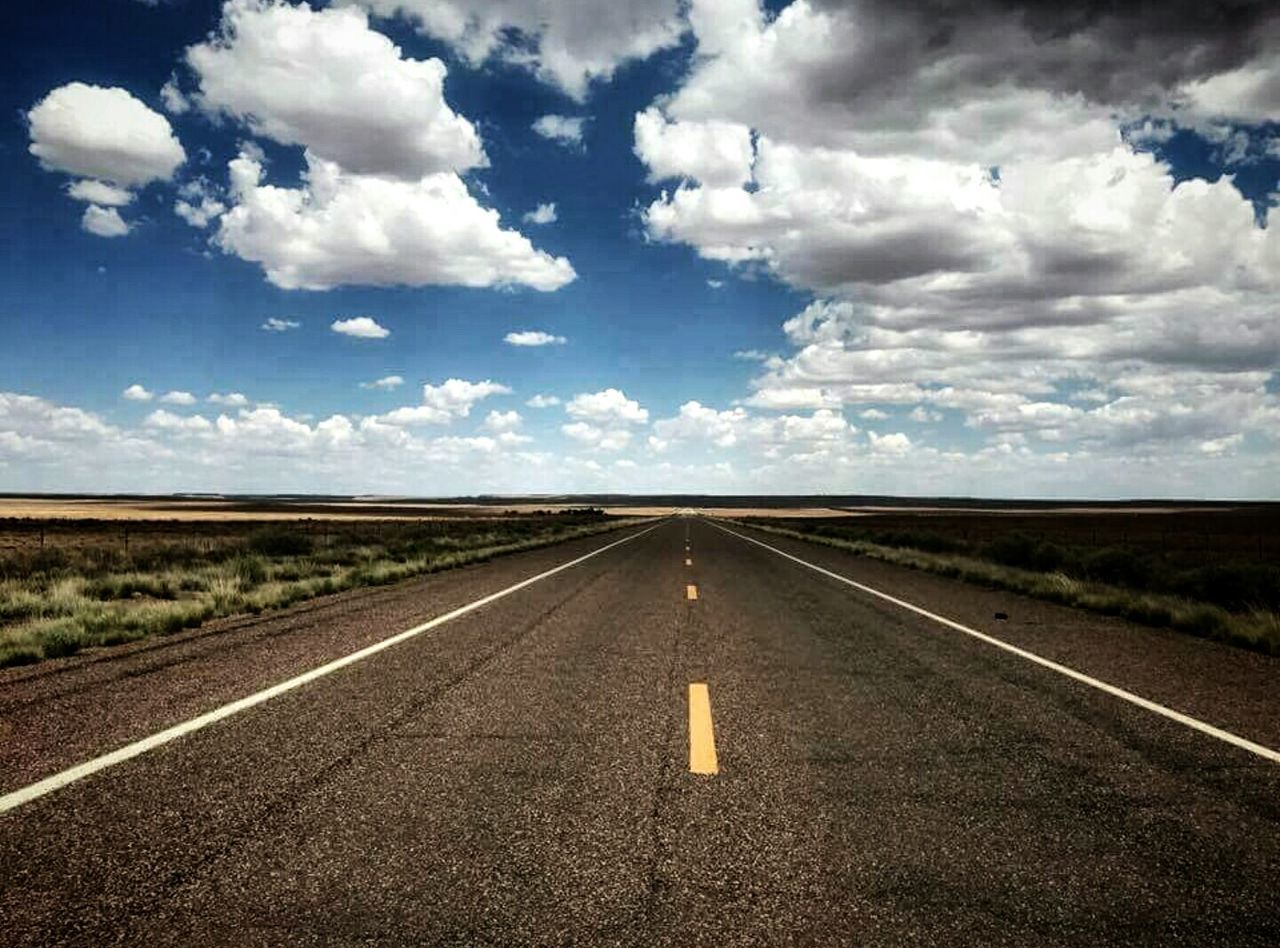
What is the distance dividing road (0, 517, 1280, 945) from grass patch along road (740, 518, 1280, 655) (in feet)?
9.82

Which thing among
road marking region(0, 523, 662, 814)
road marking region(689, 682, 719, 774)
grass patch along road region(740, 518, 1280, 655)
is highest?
road marking region(0, 523, 662, 814)

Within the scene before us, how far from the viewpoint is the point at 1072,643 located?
10.4 m

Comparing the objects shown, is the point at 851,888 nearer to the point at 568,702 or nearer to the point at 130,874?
the point at 130,874

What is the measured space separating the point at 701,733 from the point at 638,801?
57.7 inches

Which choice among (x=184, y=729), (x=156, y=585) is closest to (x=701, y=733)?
(x=184, y=729)

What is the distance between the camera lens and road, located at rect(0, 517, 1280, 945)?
322cm

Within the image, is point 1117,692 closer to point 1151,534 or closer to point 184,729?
point 184,729

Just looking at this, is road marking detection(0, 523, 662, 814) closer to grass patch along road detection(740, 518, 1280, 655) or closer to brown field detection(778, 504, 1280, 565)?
grass patch along road detection(740, 518, 1280, 655)

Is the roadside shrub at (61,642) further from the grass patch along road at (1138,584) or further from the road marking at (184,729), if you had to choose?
the grass patch along road at (1138,584)

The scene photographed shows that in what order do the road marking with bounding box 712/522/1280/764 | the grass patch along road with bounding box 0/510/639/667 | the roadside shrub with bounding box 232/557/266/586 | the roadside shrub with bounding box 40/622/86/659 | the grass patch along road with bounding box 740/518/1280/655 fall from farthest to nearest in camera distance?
the roadside shrub with bounding box 232/557/266/586 < the grass patch along road with bounding box 740/518/1280/655 < the grass patch along road with bounding box 0/510/639/667 < the roadside shrub with bounding box 40/622/86/659 < the road marking with bounding box 712/522/1280/764

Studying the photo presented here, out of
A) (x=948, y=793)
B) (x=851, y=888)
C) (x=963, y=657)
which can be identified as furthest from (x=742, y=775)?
(x=963, y=657)

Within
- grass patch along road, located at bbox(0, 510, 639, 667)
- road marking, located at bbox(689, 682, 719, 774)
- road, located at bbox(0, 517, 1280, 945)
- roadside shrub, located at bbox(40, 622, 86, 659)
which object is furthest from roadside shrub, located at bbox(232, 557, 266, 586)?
road marking, located at bbox(689, 682, 719, 774)

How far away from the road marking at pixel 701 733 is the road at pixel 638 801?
3cm

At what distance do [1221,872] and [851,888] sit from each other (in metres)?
1.67
